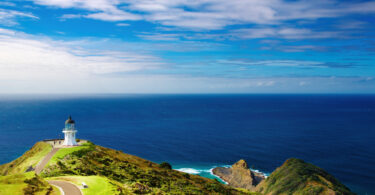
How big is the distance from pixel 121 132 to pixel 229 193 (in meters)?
108

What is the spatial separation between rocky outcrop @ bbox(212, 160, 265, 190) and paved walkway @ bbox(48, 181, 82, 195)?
189 feet

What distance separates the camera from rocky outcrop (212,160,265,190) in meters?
77.8

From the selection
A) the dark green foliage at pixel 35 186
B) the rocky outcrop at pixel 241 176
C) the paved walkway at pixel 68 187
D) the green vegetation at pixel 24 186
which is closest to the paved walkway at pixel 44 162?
the paved walkway at pixel 68 187

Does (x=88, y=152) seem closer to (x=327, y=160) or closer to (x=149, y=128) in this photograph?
(x=327, y=160)

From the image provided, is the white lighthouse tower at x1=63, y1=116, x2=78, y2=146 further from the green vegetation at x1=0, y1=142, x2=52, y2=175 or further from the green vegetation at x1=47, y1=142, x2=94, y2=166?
the green vegetation at x1=47, y1=142, x2=94, y2=166

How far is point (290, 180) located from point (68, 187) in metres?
58.0

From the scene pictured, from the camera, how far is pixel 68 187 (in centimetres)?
2864

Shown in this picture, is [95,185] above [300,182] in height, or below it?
above

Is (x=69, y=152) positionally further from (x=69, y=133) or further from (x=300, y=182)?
(x=300, y=182)

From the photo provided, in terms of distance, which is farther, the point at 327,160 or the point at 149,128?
the point at 149,128

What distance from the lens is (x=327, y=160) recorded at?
100250 millimetres

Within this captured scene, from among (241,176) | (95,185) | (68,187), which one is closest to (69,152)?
(68,187)

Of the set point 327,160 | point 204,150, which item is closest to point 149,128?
point 204,150

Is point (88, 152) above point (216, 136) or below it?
above
